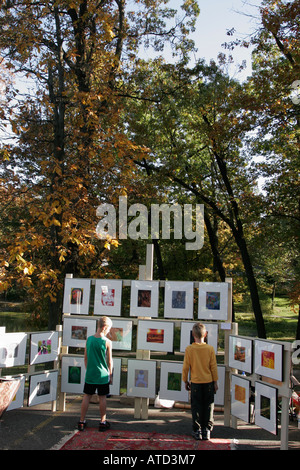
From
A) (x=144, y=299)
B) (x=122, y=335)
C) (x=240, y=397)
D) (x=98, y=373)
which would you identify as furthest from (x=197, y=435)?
(x=144, y=299)

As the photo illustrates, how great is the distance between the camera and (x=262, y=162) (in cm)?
1781

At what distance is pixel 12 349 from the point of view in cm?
675

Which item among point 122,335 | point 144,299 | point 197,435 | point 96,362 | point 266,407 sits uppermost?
point 144,299

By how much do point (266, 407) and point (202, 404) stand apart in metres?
0.88

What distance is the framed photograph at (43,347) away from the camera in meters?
7.00

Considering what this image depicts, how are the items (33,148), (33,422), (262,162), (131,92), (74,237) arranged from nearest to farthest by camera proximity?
(33,422), (74,237), (33,148), (131,92), (262,162)

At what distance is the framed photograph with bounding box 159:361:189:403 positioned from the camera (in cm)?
695

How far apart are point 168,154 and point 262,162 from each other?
13.6ft

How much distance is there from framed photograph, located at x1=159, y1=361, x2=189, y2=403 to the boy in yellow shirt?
1031mm

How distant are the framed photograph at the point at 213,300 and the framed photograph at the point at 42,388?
2.79 metres

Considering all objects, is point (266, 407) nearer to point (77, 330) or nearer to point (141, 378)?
point (141, 378)

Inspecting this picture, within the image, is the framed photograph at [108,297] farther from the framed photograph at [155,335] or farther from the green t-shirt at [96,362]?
the green t-shirt at [96,362]
